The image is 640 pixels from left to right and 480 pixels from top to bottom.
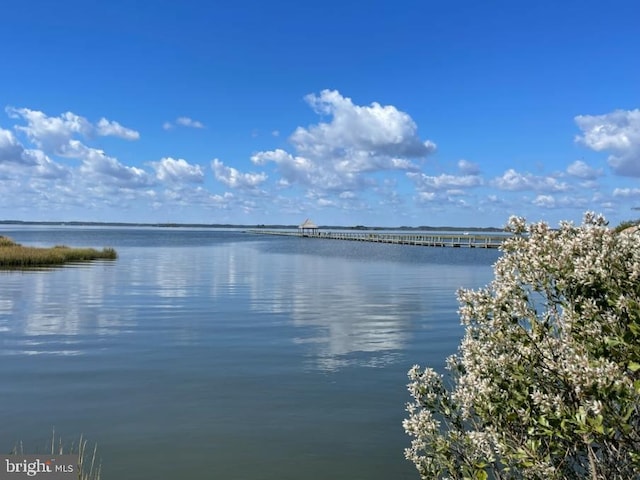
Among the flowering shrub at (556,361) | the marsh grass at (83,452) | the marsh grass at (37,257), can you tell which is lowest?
the marsh grass at (83,452)

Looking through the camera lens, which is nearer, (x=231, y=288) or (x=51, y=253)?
(x=231, y=288)

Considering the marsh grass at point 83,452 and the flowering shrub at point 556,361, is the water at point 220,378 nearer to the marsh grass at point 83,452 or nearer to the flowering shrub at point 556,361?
the marsh grass at point 83,452

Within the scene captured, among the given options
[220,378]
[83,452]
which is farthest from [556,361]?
[220,378]

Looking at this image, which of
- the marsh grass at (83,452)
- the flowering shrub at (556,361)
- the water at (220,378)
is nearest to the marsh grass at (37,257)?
the water at (220,378)

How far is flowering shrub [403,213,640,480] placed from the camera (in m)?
5.62

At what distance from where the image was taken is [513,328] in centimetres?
677

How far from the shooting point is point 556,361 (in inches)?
247

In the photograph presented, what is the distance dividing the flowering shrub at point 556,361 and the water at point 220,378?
5.03m

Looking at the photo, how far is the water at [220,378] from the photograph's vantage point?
11.6 metres

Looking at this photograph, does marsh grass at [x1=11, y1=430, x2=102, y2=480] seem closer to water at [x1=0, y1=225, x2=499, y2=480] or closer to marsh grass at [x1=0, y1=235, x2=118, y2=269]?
water at [x1=0, y1=225, x2=499, y2=480]

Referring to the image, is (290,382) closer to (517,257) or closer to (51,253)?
(517,257)

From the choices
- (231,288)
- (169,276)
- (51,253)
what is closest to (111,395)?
(231,288)

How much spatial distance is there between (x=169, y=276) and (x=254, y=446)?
40.9 metres

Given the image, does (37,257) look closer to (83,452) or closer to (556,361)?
(83,452)
